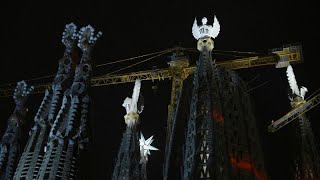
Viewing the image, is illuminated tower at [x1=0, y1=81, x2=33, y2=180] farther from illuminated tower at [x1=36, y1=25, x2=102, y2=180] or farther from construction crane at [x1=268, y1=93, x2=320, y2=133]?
construction crane at [x1=268, y1=93, x2=320, y2=133]

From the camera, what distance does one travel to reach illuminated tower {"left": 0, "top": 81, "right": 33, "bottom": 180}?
104ft

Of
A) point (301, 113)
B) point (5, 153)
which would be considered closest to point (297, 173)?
point (301, 113)

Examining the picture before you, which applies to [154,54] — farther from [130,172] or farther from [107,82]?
[130,172]

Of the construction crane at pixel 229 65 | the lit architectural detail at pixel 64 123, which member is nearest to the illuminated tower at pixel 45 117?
the lit architectural detail at pixel 64 123

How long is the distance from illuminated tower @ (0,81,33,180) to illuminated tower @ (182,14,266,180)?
11.5 metres

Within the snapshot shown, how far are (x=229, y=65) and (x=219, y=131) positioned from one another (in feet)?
70.7

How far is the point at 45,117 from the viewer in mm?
29141

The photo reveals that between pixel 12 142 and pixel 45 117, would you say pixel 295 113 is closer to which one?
pixel 45 117

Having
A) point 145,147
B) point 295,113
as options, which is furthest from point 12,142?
point 295,113

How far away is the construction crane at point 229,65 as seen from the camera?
46.9m

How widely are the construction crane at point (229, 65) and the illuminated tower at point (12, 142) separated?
1697cm

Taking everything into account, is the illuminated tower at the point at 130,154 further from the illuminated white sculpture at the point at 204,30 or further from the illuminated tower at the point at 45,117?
the illuminated tower at the point at 45,117

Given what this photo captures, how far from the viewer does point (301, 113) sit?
42.2 m

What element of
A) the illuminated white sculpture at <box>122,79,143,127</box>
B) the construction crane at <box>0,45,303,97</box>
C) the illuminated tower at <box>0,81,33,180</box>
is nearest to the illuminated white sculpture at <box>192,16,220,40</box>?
the illuminated white sculpture at <box>122,79,143,127</box>
